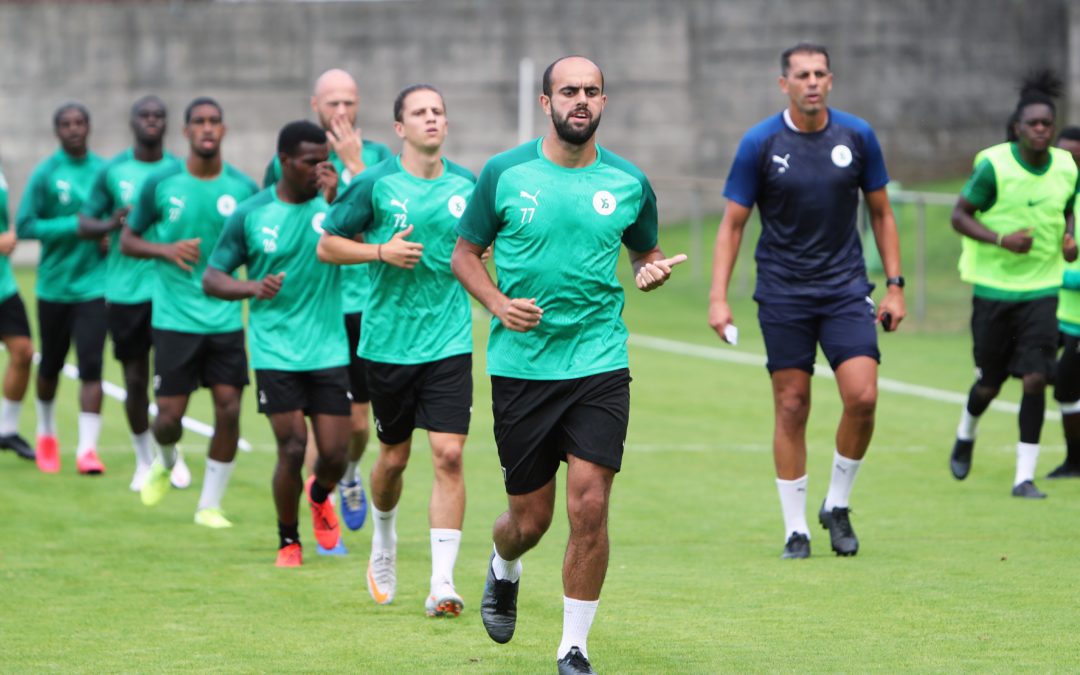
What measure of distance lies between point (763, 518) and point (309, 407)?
295 cm

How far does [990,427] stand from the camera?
1473 centimetres

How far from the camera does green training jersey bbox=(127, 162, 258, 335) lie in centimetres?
1102

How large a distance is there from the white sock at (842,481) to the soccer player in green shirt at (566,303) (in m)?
2.85

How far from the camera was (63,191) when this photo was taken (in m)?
13.6

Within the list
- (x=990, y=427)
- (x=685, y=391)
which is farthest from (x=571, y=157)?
(x=685, y=391)

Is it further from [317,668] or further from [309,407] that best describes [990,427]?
[317,668]

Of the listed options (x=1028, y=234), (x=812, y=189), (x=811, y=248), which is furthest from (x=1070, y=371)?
(x=812, y=189)

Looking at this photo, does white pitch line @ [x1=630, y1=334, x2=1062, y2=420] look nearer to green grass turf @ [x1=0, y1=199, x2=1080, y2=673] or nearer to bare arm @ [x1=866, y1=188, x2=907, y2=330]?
green grass turf @ [x1=0, y1=199, x2=1080, y2=673]

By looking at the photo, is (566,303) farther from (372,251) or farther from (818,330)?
(818,330)

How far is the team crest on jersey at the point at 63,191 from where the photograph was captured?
537 inches

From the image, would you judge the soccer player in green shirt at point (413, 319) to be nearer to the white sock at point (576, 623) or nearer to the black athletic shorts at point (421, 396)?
Answer: the black athletic shorts at point (421, 396)

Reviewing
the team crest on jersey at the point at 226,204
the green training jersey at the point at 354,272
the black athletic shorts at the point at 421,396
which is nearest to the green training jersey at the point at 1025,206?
the green training jersey at the point at 354,272

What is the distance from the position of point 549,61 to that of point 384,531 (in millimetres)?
23614

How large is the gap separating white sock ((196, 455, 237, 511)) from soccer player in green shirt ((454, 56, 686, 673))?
4.31 m
